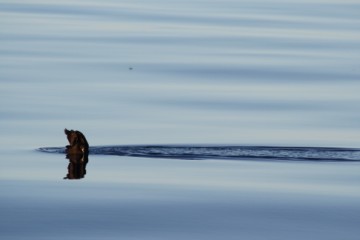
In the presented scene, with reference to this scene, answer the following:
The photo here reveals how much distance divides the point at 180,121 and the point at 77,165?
3.89m

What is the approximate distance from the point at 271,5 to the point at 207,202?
3646 cm

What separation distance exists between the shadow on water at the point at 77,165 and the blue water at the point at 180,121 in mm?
124

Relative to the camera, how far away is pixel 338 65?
31.5m

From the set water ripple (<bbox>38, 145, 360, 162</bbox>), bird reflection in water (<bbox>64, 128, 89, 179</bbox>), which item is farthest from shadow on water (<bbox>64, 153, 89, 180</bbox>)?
water ripple (<bbox>38, 145, 360, 162</bbox>)

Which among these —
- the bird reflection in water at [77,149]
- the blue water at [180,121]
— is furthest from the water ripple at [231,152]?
the bird reflection in water at [77,149]

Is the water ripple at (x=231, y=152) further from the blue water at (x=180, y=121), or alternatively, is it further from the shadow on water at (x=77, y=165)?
the shadow on water at (x=77, y=165)

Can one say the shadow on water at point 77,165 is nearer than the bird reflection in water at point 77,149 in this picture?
Yes

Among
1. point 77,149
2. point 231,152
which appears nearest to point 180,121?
point 231,152

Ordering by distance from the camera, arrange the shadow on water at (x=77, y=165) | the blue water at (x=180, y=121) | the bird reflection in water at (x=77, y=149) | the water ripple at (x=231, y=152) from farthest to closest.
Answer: the water ripple at (x=231, y=152) → the bird reflection in water at (x=77, y=149) → the shadow on water at (x=77, y=165) → the blue water at (x=180, y=121)

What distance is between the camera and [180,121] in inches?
900

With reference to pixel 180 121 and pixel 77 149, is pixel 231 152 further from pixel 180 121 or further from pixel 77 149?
pixel 180 121

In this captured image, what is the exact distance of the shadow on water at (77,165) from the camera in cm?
1842

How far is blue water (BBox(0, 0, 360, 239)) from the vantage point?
52.7 feet

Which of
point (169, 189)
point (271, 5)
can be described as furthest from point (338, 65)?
point (271, 5)
